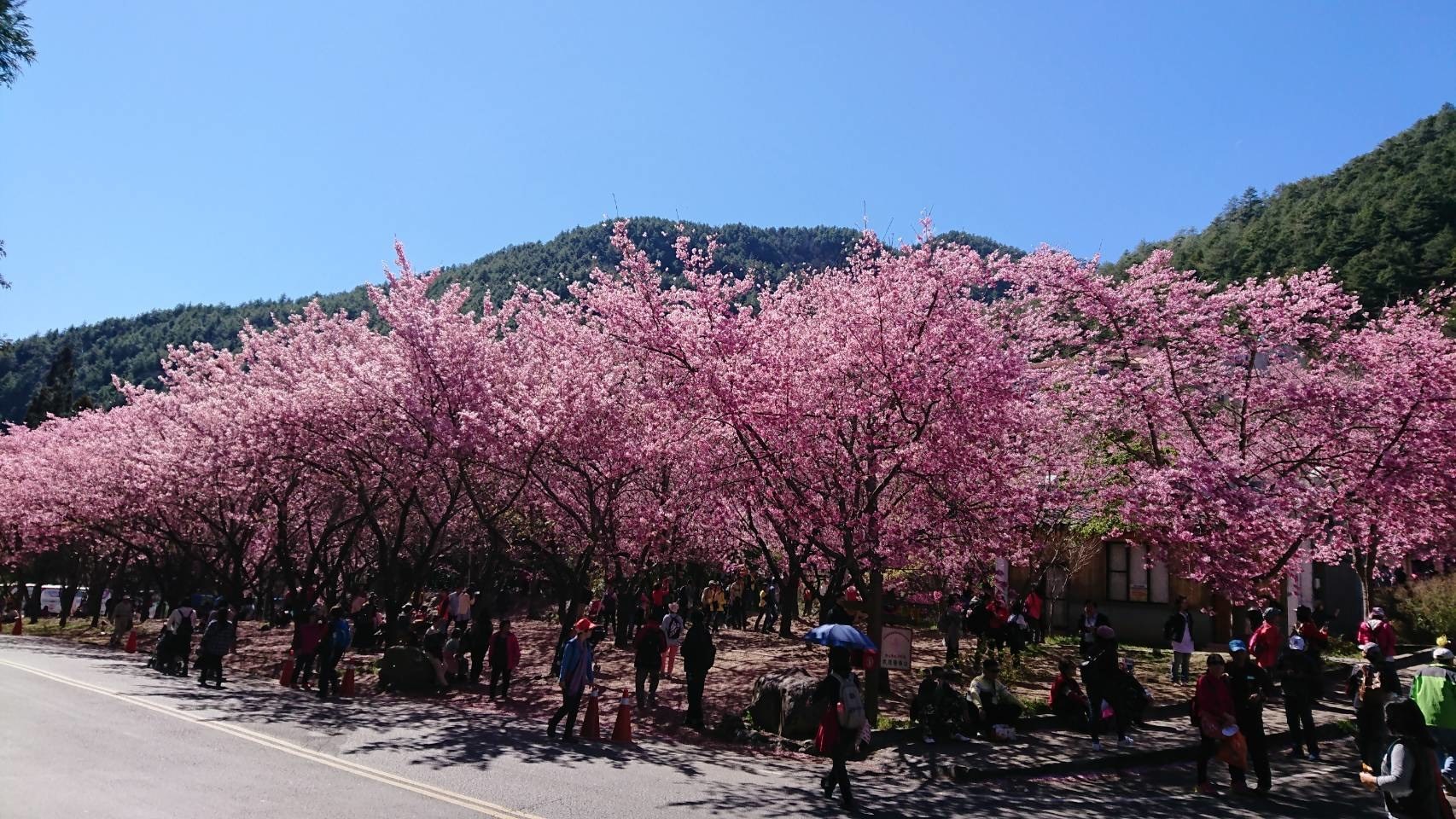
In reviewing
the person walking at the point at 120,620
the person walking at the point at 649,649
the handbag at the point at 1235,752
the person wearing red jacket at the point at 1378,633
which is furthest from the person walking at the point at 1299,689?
the person walking at the point at 120,620

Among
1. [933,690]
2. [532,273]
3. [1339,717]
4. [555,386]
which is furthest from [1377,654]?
[532,273]

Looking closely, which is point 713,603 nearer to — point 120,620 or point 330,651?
point 330,651

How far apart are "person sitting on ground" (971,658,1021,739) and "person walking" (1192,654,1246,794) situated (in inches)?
125

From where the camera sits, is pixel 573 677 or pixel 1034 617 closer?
pixel 573 677

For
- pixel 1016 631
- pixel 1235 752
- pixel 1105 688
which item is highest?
pixel 1016 631

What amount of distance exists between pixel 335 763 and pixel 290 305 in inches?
7362

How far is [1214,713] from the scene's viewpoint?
408 inches

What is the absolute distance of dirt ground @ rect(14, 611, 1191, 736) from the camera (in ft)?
51.3

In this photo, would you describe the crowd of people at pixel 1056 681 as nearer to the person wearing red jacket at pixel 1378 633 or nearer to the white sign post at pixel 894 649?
the person wearing red jacket at pixel 1378 633

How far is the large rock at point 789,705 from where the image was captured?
1345 centimetres

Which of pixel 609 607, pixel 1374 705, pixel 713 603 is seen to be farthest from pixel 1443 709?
pixel 609 607

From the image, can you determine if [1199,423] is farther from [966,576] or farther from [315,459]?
[315,459]

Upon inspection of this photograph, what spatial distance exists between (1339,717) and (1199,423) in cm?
671

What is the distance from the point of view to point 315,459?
22984mm
